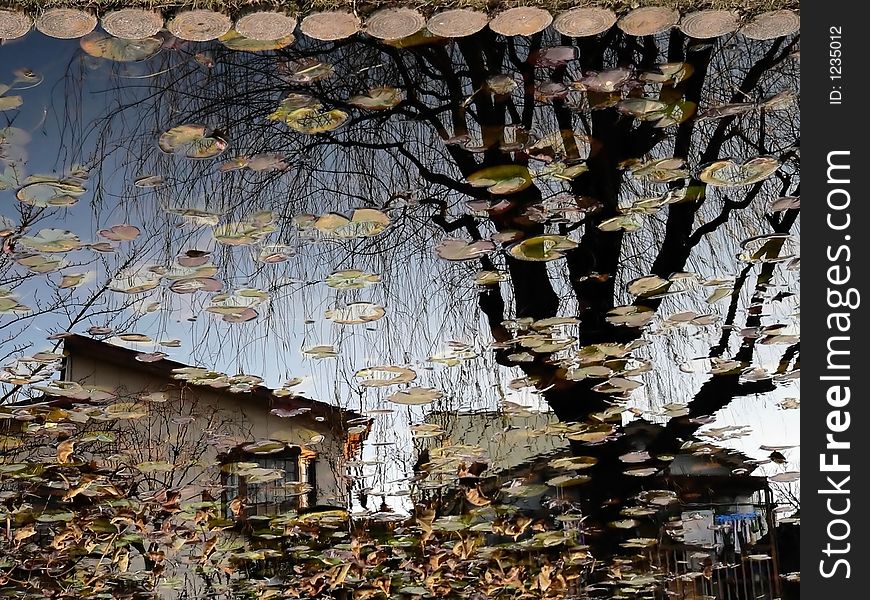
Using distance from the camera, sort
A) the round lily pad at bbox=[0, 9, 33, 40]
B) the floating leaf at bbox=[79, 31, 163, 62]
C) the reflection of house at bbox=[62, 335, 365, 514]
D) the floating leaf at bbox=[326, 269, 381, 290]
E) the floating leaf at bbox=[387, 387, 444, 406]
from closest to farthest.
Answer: the round lily pad at bbox=[0, 9, 33, 40] → the floating leaf at bbox=[79, 31, 163, 62] → the floating leaf at bbox=[326, 269, 381, 290] → the reflection of house at bbox=[62, 335, 365, 514] → the floating leaf at bbox=[387, 387, 444, 406]

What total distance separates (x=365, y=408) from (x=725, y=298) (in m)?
1.46

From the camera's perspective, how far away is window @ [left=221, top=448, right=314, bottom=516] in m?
3.39

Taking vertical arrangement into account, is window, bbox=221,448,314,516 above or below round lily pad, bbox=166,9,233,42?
below

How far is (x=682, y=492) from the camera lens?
3719 mm

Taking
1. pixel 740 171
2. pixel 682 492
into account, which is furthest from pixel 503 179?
pixel 682 492

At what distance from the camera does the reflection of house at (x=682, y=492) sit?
343 centimetres

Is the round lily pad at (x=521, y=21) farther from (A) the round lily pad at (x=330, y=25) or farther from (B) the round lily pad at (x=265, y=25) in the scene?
(B) the round lily pad at (x=265, y=25)

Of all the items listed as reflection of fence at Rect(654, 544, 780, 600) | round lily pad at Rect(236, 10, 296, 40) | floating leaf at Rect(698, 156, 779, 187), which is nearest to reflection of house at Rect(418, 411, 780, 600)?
reflection of fence at Rect(654, 544, 780, 600)

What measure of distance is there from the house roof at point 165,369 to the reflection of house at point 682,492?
367mm

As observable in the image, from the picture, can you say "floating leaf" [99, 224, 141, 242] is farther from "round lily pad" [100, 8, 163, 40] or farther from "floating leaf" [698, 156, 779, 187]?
"floating leaf" [698, 156, 779, 187]

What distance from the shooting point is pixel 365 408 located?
3289 millimetres

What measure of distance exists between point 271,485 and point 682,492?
1751 mm
